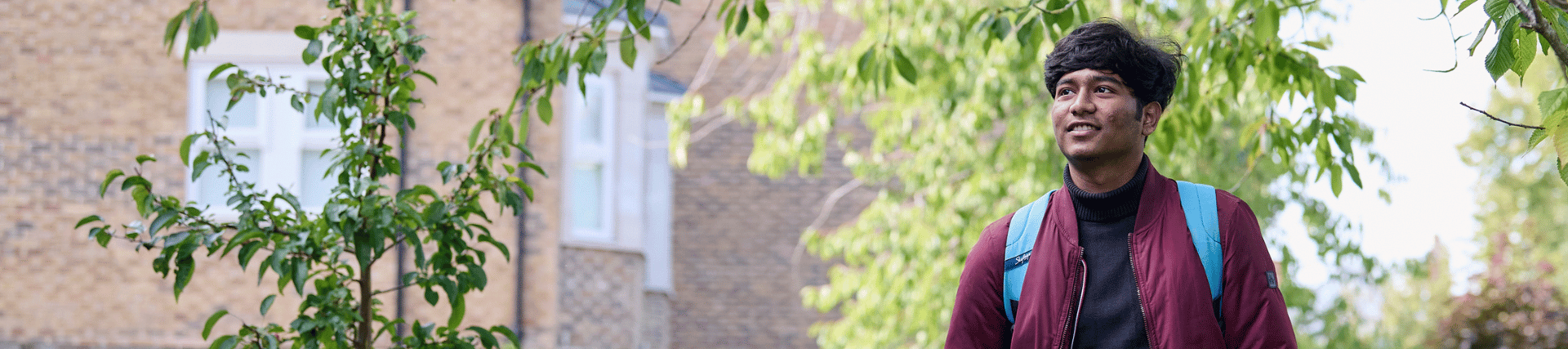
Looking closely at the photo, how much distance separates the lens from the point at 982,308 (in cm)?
251

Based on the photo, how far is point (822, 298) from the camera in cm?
970

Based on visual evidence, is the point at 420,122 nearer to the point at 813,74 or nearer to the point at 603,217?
the point at 603,217

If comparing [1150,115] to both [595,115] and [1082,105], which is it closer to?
[1082,105]

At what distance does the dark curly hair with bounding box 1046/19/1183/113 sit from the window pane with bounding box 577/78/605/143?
9487 mm

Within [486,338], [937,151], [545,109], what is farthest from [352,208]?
[937,151]

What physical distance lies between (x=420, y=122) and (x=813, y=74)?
9.72 ft

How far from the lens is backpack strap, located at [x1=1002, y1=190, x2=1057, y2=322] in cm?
250

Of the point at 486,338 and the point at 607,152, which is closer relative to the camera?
the point at 486,338

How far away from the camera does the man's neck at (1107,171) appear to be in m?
2.43

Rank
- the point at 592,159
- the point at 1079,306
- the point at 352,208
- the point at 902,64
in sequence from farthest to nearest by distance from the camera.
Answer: the point at 592,159 → the point at 902,64 → the point at 352,208 → the point at 1079,306

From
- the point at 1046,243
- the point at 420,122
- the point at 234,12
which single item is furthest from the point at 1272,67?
the point at 234,12

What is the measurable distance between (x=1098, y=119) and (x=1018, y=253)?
0.30 meters

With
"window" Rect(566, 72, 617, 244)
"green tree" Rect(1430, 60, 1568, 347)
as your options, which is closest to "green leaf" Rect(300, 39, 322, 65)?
"window" Rect(566, 72, 617, 244)

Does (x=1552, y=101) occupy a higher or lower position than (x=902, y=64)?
lower
